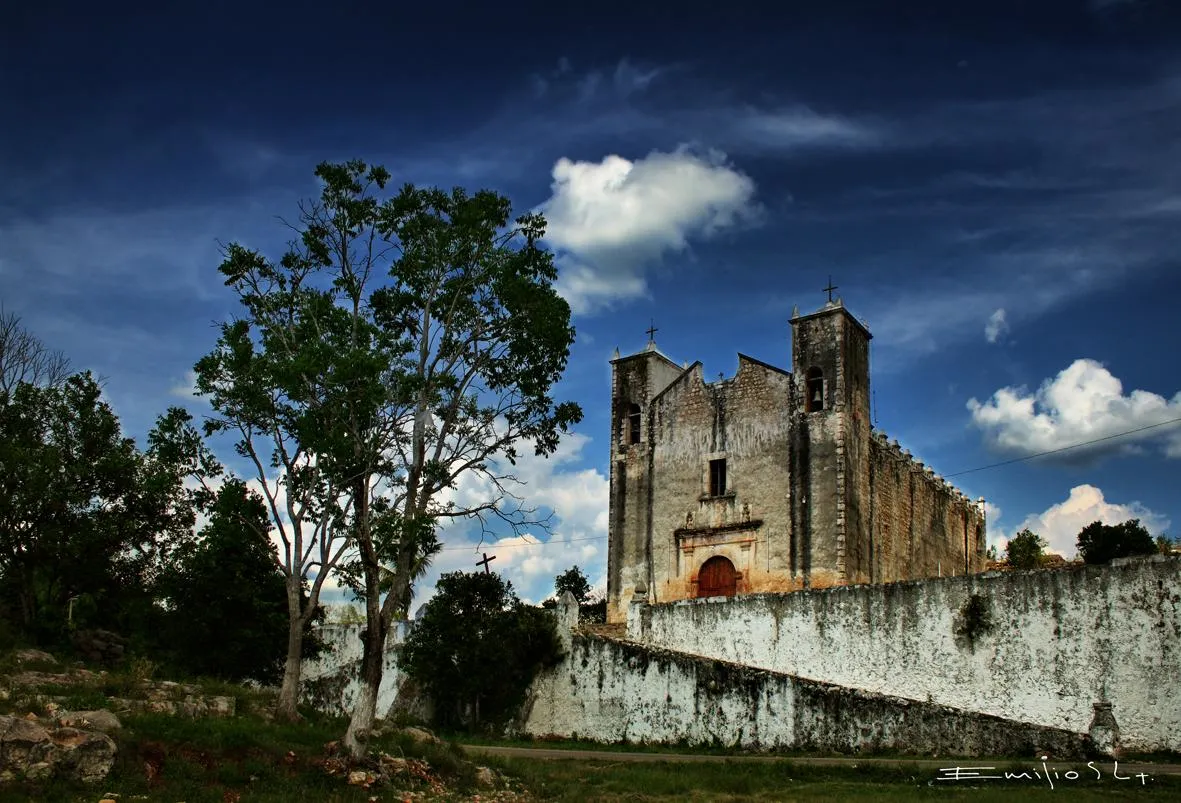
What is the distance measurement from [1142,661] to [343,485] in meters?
14.4

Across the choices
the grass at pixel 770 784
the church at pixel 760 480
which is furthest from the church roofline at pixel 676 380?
the grass at pixel 770 784

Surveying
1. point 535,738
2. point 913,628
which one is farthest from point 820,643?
point 535,738

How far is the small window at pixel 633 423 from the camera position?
3586 centimetres

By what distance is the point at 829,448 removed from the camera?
31359 millimetres

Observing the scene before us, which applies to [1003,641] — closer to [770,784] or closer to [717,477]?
[770,784]

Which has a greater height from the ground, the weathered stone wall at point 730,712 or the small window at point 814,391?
the small window at point 814,391

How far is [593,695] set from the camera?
82.8ft

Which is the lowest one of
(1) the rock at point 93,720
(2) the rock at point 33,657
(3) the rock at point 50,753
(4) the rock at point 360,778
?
(4) the rock at point 360,778

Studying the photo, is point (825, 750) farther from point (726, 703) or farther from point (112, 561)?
point (112, 561)

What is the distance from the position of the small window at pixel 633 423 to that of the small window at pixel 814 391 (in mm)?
6165

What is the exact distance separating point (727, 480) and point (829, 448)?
3.55 meters
